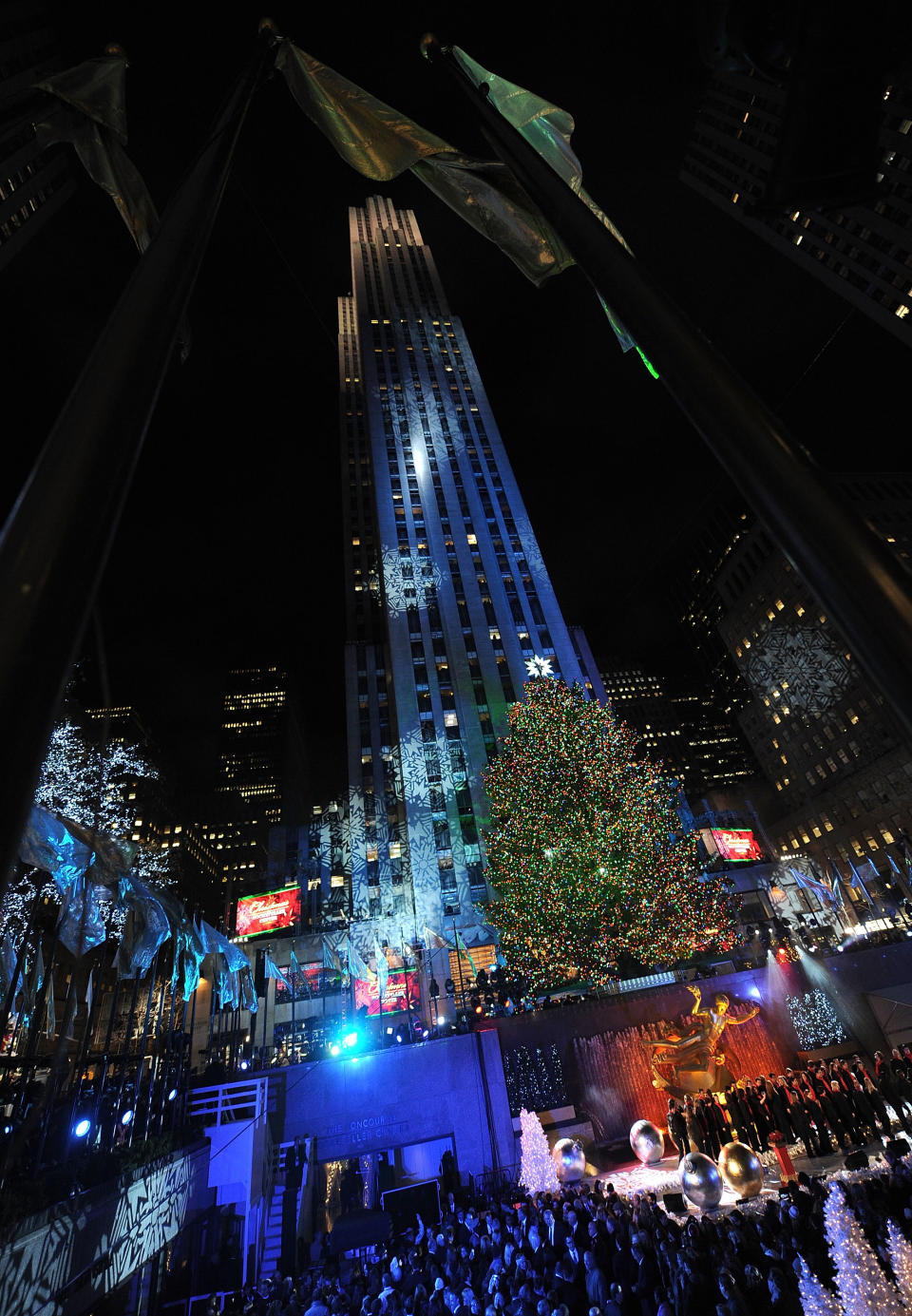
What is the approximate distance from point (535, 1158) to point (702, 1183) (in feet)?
21.1

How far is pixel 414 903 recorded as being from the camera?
43469 millimetres

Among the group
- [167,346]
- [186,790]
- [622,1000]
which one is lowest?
[622,1000]

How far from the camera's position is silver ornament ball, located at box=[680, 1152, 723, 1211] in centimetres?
1103

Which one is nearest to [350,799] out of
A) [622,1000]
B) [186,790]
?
[622,1000]

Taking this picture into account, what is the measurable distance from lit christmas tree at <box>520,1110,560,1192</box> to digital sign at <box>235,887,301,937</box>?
2822 centimetres

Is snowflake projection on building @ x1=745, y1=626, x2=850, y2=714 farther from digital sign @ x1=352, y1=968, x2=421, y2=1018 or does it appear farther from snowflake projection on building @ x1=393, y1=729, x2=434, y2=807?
digital sign @ x1=352, y1=968, x2=421, y2=1018

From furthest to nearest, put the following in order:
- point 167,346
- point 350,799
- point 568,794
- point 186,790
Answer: point 186,790
point 350,799
point 568,794
point 167,346

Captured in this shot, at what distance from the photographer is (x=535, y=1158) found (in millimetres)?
15758

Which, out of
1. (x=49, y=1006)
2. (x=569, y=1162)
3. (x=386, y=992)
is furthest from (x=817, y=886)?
(x=49, y=1006)

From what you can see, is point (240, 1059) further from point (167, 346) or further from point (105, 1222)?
point (167, 346)

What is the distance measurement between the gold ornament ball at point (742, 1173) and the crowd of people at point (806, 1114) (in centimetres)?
313

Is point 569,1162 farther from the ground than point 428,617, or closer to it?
closer to it

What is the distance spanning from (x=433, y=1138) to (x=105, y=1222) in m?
10.1

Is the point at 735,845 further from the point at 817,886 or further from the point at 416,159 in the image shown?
the point at 416,159
